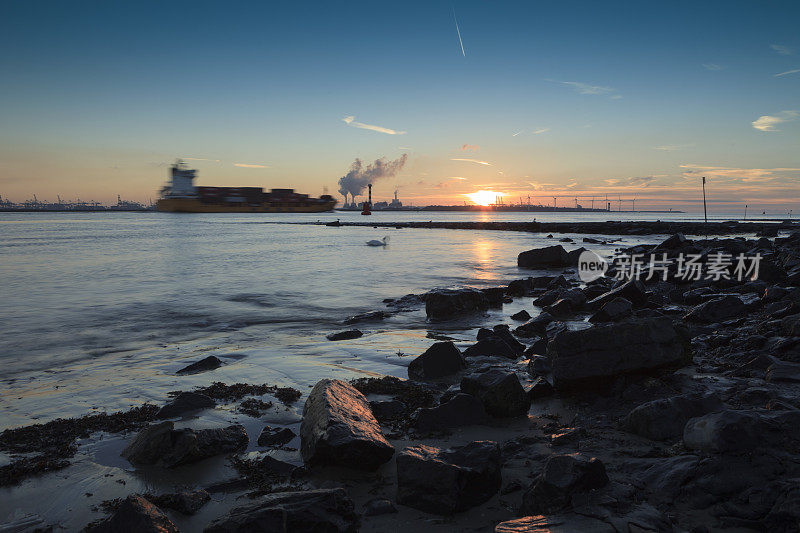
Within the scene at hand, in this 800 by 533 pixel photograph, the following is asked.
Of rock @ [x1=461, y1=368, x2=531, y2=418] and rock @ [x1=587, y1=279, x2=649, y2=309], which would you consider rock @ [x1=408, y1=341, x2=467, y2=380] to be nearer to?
rock @ [x1=461, y1=368, x2=531, y2=418]

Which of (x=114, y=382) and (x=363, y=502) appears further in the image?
(x=114, y=382)

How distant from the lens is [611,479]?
10.6 feet

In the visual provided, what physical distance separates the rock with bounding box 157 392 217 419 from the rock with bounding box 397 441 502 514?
9.88 feet

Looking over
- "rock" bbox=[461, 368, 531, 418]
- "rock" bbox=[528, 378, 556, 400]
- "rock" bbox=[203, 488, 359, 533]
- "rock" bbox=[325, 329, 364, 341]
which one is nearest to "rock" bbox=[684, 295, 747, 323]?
"rock" bbox=[528, 378, 556, 400]

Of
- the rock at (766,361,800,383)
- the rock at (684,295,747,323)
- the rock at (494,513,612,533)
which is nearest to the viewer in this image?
the rock at (494,513,612,533)

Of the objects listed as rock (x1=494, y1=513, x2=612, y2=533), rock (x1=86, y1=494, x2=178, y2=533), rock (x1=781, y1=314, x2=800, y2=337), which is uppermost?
rock (x1=781, y1=314, x2=800, y2=337)

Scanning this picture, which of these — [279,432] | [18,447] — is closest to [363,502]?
[279,432]

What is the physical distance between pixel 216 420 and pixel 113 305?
1151 cm

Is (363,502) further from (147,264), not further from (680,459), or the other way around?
(147,264)

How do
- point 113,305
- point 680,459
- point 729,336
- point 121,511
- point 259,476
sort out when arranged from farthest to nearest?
point 113,305 → point 729,336 → point 259,476 → point 680,459 → point 121,511

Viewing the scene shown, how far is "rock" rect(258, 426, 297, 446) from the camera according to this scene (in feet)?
14.4

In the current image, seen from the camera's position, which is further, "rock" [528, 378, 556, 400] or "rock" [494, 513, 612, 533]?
"rock" [528, 378, 556, 400]

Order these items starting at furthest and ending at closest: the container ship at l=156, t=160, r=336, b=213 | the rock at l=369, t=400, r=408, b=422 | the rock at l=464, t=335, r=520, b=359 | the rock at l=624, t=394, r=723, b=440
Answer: the container ship at l=156, t=160, r=336, b=213, the rock at l=464, t=335, r=520, b=359, the rock at l=369, t=400, r=408, b=422, the rock at l=624, t=394, r=723, b=440

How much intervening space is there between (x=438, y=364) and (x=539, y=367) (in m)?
1.41
